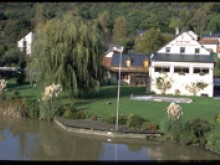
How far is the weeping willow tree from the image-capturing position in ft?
71.4

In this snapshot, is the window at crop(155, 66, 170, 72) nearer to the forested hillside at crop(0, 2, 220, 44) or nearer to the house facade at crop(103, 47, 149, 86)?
the house facade at crop(103, 47, 149, 86)

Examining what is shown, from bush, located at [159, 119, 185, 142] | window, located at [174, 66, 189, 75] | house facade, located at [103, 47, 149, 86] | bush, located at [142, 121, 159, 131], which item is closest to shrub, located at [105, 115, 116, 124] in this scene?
bush, located at [142, 121, 159, 131]

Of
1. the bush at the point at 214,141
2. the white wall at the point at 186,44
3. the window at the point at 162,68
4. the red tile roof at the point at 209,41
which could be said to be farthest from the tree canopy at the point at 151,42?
the bush at the point at 214,141

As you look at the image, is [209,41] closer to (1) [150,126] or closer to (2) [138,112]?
(2) [138,112]

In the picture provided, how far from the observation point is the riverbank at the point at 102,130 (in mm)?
16266

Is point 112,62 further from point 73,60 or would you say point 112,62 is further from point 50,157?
point 50,157

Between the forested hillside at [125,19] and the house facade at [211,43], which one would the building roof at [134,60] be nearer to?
the forested hillside at [125,19]

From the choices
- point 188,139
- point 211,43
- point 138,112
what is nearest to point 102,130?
point 138,112

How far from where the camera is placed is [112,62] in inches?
1243

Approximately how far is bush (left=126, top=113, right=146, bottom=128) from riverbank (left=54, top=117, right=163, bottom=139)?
0.76ft

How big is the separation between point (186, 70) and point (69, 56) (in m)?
7.53

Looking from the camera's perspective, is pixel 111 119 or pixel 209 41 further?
pixel 209 41

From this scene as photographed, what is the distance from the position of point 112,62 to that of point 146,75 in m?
3.06

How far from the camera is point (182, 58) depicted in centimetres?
2620
